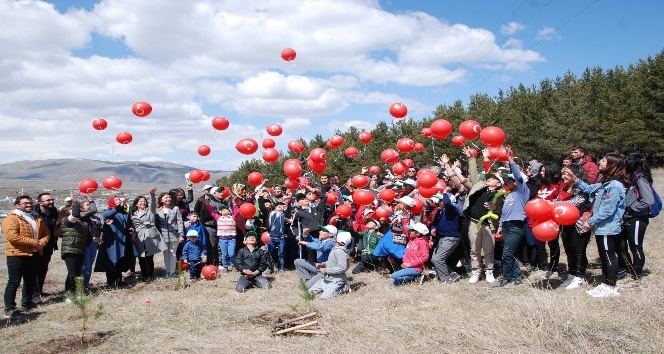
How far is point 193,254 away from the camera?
29.8 feet

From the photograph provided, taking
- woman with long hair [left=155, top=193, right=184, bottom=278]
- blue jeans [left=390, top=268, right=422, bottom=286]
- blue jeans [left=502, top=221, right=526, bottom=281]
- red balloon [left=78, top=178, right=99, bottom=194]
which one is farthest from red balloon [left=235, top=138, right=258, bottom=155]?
blue jeans [left=502, top=221, right=526, bottom=281]

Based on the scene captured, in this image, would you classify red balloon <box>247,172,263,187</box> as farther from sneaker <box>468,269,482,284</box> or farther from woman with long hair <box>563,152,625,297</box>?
woman with long hair <box>563,152,625,297</box>

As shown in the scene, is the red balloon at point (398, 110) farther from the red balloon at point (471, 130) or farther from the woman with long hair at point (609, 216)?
the woman with long hair at point (609, 216)

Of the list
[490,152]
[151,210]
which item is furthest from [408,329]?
[151,210]

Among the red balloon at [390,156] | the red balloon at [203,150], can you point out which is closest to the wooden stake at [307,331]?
the red balloon at [390,156]

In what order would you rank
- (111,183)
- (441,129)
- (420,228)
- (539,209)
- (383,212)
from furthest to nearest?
(383,212), (111,183), (441,129), (420,228), (539,209)

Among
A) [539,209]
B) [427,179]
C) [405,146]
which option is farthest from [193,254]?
[539,209]

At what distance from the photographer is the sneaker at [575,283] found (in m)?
6.30

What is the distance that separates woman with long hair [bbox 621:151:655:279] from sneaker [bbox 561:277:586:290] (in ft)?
2.44

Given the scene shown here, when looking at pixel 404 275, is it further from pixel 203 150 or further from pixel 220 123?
pixel 203 150

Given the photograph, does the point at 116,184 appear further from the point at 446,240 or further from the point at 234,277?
the point at 446,240

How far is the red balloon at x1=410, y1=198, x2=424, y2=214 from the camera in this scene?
8.32 metres

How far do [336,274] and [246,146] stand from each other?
3.83 m

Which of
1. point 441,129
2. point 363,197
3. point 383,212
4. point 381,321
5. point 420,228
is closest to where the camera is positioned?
point 381,321
